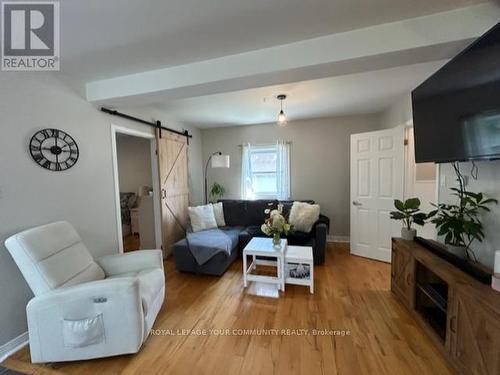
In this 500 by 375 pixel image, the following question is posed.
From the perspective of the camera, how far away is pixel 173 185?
3.93 meters

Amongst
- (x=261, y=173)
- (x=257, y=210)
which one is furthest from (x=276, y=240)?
(x=261, y=173)

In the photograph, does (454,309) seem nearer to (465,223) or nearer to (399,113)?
(465,223)

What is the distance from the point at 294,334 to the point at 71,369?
5.65 feet

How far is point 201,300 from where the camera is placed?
2.43 meters

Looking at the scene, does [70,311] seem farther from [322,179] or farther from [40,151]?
[322,179]

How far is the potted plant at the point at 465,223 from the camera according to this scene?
1690 mm

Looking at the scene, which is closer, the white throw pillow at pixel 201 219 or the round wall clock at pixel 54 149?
the round wall clock at pixel 54 149

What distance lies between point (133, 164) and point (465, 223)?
5.89 meters

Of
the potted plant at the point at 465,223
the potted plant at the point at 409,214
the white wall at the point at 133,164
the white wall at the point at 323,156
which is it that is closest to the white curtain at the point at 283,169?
the white wall at the point at 323,156

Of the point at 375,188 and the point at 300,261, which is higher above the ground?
the point at 375,188

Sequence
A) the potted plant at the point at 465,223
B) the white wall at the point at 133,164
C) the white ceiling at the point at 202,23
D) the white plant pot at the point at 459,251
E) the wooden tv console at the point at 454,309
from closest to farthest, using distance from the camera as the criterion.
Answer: the wooden tv console at the point at 454,309
the white ceiling at the point at 202,23
the potted plant at the point at 465,223
the white plant pot at the point at 459,251
the white wall at the point at 133,164

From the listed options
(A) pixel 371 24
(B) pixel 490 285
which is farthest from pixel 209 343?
(A) pixel 371 24

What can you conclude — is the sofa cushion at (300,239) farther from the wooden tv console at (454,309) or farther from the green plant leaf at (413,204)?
the green plant leaf at (413,204)

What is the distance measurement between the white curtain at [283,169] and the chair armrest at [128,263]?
2926mm
